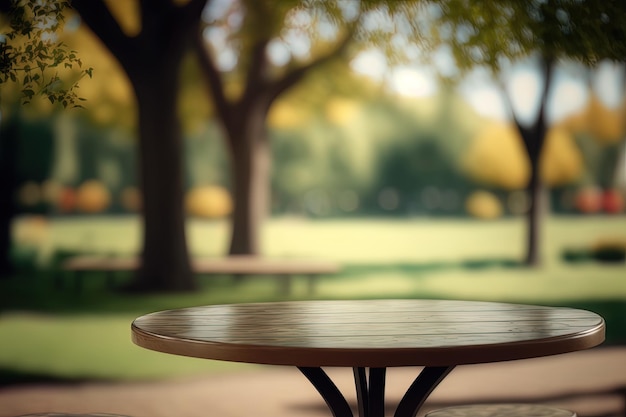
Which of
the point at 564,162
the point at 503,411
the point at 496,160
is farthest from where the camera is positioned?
the point at 496,160

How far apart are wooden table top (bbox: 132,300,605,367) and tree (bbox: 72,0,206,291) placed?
17.4 feet

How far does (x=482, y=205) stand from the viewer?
19.0m

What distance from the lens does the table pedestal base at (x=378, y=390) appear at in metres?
2.48

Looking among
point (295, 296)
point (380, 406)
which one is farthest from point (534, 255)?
point (380, 406)

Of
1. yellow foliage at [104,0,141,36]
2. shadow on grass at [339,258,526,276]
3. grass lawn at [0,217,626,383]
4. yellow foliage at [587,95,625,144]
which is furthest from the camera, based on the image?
yellow foliage at [587,95,625,144]

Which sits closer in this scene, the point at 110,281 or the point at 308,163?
the point at 110,281

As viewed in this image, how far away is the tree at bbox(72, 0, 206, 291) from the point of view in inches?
311

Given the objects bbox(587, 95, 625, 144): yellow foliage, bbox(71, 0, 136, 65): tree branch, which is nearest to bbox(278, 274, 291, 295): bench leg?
bbox(71, 0, 136, 65): tree branch

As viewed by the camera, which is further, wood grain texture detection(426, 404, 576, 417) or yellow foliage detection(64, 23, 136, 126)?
yellow foliage detection(64, 23, 136, 126)

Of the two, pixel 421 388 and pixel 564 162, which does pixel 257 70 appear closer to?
pixel 564 162

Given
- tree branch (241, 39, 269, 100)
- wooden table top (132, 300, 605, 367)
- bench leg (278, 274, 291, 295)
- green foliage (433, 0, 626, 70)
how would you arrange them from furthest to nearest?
tree branch (241, 39, 269, 100) → bench leg (278, 274, 291, 295) → green foliage (433, 0, 626, 70) → wooden table top (132, 300, 605, 367)

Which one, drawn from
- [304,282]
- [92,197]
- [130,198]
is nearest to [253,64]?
[304,282]

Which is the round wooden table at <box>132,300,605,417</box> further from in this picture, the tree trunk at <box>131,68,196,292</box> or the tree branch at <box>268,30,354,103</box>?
the tree branch at <box>268,30,354,103</box>

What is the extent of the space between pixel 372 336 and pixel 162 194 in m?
6.14
